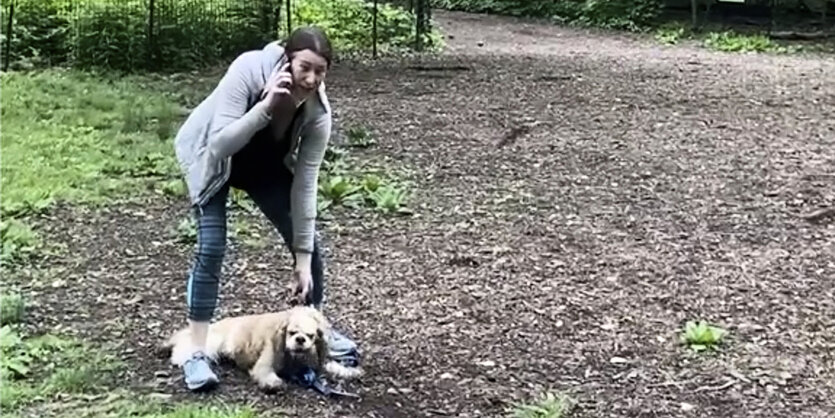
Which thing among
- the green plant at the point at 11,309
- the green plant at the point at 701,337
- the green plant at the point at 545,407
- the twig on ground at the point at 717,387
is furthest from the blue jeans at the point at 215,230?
the green plant at the point at 701,337

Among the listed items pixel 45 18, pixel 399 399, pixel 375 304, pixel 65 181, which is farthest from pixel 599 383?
pixel 45 18

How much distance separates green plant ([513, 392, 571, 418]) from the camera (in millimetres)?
4172

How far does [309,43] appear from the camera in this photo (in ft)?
12.3

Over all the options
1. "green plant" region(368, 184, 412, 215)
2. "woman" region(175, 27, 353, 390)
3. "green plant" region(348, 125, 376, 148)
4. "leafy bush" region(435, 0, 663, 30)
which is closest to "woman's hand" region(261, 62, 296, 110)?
"woman" region(175, 27, 353, 390)

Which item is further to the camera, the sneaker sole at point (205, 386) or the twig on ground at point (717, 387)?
the twig on ground at point (717, 387)

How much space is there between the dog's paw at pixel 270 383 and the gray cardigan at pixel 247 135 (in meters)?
0.45

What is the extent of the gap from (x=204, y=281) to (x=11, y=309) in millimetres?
1298

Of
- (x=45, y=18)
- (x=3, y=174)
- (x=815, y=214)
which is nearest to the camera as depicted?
(x=815, y=214)

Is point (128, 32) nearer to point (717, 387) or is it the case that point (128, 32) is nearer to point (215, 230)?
point (215, 230)

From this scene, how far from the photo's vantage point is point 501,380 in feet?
15.1

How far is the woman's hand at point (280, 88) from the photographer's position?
3.74 m

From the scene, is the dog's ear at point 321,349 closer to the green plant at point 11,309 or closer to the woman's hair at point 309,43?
the woman's hair at point 309,43

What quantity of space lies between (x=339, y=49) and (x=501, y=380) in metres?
12.8

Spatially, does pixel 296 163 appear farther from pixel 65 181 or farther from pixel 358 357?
pixel 65 181
